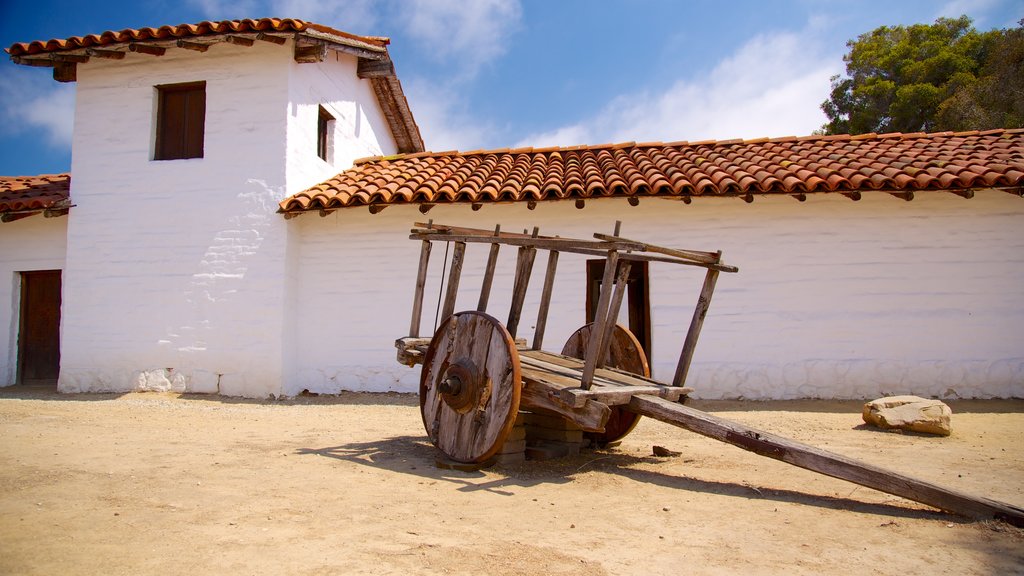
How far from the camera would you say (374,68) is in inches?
436

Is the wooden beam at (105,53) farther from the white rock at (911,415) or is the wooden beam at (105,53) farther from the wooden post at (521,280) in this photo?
the white rock at (911,415)

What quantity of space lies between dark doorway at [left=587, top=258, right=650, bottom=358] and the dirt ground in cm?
271

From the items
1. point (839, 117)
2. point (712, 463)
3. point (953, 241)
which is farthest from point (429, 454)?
point (839, 117)

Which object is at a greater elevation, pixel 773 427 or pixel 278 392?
pixel 773 427

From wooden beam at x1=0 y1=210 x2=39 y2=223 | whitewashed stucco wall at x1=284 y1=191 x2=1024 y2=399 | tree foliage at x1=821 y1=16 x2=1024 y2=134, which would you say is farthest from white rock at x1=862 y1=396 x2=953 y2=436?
tree foliage at x1=821 y1=16 x2=1024 y2=134

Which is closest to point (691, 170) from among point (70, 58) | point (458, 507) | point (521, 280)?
point (521, 280)

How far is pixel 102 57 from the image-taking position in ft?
30.2

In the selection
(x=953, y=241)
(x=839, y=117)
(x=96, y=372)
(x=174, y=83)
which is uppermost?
(x=839, y=117)

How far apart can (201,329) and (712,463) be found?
264 inches

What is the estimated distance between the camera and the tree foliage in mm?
16281

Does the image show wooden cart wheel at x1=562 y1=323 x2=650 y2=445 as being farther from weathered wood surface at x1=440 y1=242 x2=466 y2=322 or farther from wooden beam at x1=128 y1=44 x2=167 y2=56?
wooden beam at x1=128 y1=44 x2=167 y2=56

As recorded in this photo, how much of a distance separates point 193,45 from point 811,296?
856 centimetres

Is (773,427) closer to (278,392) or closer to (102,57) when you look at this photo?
(278,392)

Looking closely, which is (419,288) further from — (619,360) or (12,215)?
(12,215)
